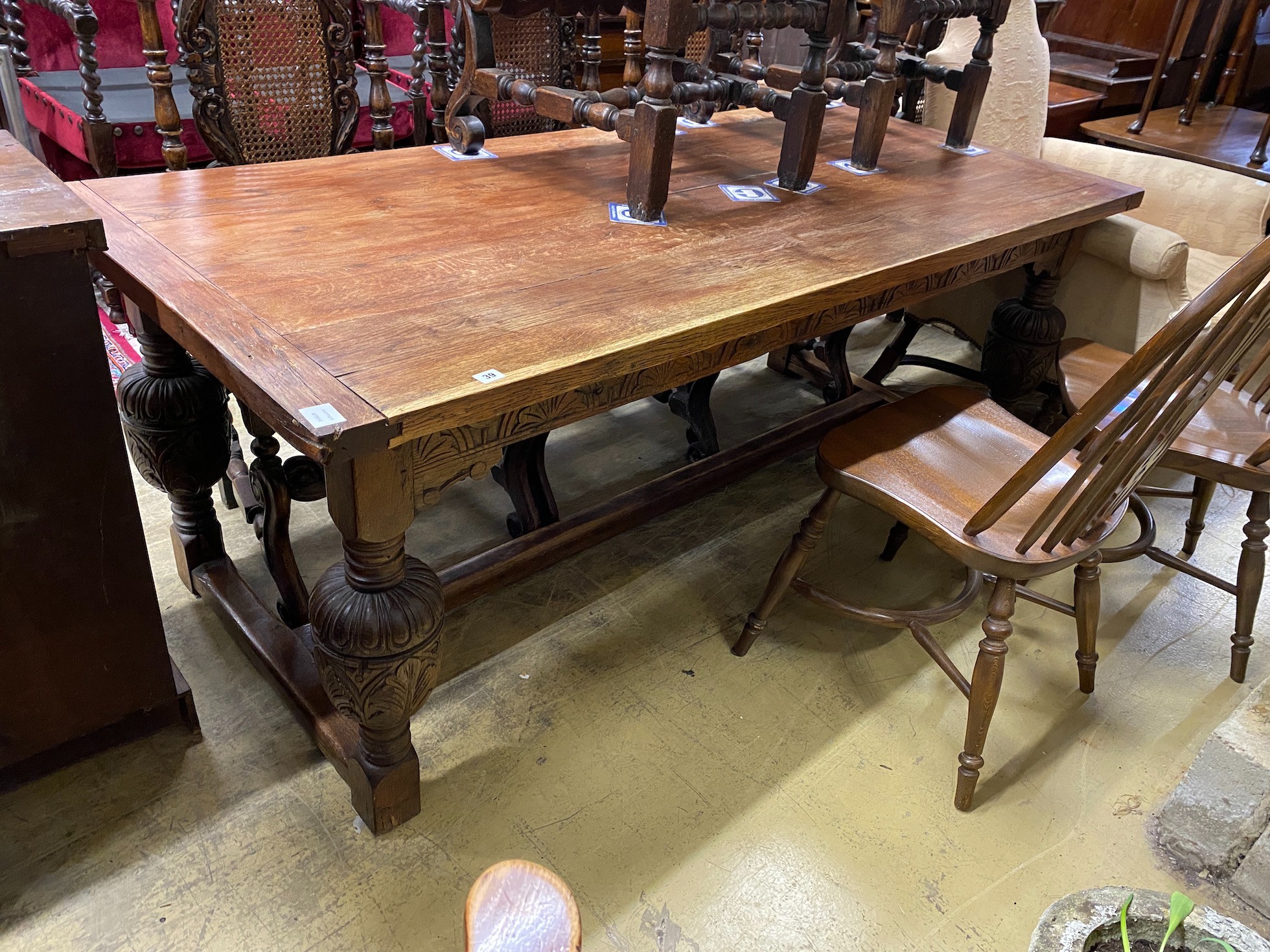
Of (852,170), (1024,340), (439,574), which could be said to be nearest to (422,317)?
(439,574)

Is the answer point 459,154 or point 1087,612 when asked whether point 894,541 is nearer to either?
point 1087,612

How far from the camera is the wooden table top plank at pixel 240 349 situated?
1.02 metres

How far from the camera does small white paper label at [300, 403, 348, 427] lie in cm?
100

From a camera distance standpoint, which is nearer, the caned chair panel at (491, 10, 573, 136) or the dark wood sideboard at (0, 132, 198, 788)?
the dark wood sideboard at (0, 132, 198, 788)

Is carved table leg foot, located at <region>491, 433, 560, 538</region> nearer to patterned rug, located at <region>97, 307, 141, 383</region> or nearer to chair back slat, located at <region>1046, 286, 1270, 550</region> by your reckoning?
chair back slat, located at <region>1046, 286, 1270, 550</region>

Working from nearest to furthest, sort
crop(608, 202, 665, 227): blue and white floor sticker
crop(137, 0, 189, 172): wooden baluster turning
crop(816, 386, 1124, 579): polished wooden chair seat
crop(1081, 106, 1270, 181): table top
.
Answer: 1. crop(816, 386, 1124, 579): polished wooden chair seat
2. crop(608, 202, 665, 227): blue and white floor sticker
3. crop(137, 0, 189, 172): wooden baluster turning
4. crop(1081, 106, 1270, 181): table top

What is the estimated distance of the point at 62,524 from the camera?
1.31m

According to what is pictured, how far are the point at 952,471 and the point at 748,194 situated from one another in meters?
0.69

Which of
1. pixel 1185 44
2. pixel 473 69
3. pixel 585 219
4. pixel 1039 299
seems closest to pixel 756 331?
pixel 585 219

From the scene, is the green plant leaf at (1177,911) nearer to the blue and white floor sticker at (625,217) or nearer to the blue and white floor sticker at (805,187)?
the blue and white floor sticker at (625,217)

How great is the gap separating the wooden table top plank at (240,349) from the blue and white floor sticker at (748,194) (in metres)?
1.02

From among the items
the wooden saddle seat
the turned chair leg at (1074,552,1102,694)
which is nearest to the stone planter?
the turned chair leg at (1074,552,1102,694)

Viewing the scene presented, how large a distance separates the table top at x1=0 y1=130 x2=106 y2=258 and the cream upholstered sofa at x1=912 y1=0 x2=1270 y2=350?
90.8 inches

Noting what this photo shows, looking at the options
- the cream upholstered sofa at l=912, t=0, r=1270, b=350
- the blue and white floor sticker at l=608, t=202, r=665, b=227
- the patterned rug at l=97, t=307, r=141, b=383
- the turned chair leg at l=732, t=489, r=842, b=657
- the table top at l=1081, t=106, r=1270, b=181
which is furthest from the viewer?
the table top at l=1081, t=106, r=1270, b=181
